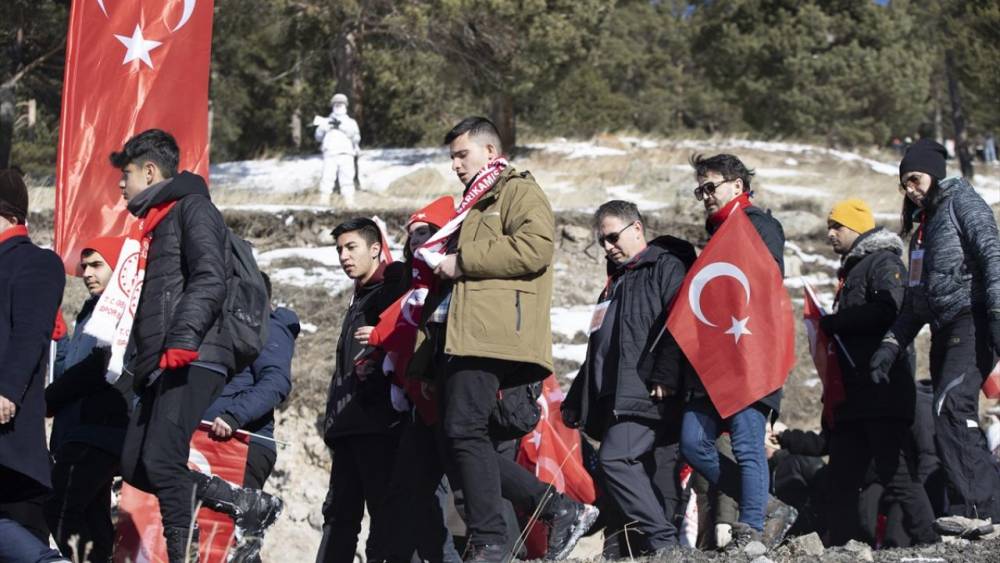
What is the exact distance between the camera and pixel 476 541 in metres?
5.19

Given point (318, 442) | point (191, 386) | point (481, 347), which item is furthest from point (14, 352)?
point (318, 442)

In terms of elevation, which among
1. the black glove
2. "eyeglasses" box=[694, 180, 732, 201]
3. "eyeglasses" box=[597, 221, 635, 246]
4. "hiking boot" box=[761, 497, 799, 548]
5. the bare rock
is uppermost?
"eyeglasses" box=[694, 180, 732, 201]

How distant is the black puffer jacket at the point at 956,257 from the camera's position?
602 cm

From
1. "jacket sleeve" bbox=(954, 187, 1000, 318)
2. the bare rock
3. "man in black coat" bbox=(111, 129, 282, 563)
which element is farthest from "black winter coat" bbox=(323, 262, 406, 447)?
"jacket sleeve" bbox=(954, 187, 1000, 318)

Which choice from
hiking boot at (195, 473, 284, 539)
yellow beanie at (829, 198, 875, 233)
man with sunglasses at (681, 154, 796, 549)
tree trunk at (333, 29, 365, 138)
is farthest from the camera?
tree trunk at (333, 29, 365, 138)

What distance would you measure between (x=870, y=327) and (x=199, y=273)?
10.7 feet

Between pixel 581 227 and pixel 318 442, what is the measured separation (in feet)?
17.1

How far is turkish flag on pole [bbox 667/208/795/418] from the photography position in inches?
233

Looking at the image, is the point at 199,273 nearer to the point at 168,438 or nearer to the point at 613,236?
the point at 168,438

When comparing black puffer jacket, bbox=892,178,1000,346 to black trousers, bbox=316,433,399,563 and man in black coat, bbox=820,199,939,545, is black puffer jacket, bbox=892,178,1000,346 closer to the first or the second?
man in black coat, bbox=820,199,939,545

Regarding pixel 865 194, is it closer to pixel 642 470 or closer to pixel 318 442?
pixel 318 442

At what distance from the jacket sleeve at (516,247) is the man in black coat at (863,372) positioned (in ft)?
6.60

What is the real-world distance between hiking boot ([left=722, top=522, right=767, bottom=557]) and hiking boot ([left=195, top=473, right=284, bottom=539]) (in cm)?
220

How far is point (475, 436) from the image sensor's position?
5.22 metres
